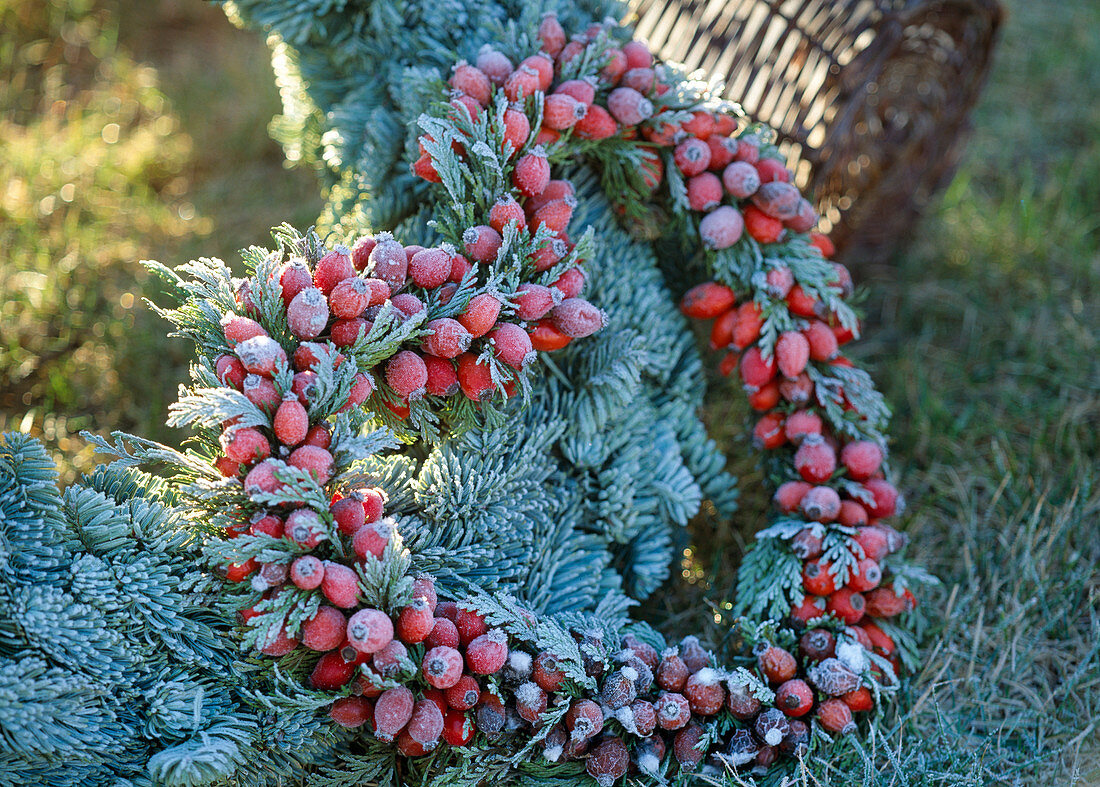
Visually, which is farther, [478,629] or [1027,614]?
[1027,614]

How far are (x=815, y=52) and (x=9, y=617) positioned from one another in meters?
1.35

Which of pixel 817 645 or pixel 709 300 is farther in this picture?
pixel 709 300

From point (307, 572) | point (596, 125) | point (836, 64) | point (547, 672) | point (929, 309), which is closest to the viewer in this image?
point (307, 572)

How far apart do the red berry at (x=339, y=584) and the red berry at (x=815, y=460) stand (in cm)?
63

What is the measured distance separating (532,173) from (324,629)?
56cm

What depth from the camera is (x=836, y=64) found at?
53.6 inches

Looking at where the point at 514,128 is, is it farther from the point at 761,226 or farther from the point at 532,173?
the point at 761,226

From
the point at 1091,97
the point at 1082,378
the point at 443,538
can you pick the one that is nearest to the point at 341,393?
the point at 443,538

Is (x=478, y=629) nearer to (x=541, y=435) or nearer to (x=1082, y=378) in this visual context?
(x=541, y=435)

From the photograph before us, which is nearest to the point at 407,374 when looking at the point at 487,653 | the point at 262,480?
the point at 262,480

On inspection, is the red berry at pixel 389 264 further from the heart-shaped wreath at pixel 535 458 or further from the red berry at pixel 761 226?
the red berry at pixel 761 226

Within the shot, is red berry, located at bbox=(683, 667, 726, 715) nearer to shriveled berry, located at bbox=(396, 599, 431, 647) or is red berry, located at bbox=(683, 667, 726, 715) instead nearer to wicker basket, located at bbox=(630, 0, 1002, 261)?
shriveled berry, located at bbox=(396, 599, 431, 647)

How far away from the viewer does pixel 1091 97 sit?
227 cm

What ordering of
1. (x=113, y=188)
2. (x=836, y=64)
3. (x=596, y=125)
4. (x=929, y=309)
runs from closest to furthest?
(x=596, y=125) → (x=836, y=64) → (x=929, y=309) → (x=113, y=188)
